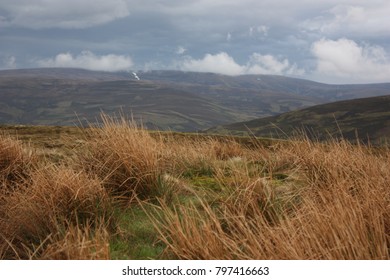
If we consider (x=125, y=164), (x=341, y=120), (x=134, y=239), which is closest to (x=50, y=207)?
(x=134, y=239)

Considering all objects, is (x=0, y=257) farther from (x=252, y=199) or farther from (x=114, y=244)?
(x=252, y=199)

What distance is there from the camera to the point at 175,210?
4.23 metres

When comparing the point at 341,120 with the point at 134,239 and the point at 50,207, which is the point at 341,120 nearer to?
the point at 134,239

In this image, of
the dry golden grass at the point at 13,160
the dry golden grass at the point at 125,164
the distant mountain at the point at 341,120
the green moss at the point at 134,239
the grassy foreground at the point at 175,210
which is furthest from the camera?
the distant mountain at the point at 341,120

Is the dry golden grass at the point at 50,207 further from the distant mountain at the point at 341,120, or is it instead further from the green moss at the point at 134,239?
the distant mountain at the point at 341,120

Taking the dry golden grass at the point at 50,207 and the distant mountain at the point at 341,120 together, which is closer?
the dry golden grass at the point at 50,207

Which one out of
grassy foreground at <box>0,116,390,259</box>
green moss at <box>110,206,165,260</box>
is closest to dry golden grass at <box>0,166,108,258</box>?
grassy foreground at <box>0,116,390,259</box>

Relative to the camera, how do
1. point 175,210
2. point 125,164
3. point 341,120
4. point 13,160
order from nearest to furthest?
point 175,210 < point 125,164 < point 13,160 < point 341,120

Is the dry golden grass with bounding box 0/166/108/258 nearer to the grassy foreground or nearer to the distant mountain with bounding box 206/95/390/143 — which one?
the grassy foreground

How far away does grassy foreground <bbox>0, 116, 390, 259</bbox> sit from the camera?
11.8 feet

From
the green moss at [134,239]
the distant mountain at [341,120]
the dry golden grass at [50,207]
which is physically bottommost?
the distant mountain at [341,120]

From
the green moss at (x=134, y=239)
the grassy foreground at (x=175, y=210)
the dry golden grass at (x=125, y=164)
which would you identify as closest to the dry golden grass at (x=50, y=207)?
the grassy foreground at (x=175, y=210)

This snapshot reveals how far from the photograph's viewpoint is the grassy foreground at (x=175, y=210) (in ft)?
11.8
